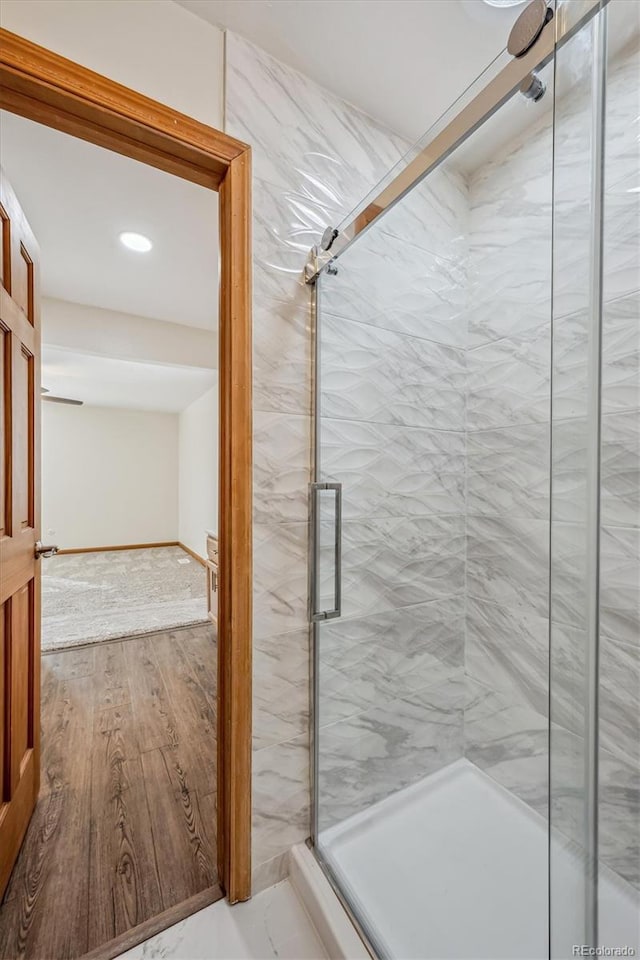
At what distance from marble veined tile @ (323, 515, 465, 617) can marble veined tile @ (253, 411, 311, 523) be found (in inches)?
9.5

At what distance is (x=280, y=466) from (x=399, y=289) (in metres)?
0.86

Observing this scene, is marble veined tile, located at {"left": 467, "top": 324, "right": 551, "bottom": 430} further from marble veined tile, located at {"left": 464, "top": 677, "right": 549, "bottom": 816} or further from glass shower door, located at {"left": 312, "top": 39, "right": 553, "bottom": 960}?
marble veined tile, located at {"left": 464, "top": 677, "right": 549, "bottom": 816}

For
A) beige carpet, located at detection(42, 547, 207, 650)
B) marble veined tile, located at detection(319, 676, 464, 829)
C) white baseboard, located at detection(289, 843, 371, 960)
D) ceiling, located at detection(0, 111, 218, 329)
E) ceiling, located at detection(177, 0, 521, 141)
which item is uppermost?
ceiling, located at detection(0, 111, 218, 329)

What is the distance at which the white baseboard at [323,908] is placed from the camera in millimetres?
1003

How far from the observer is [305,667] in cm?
129

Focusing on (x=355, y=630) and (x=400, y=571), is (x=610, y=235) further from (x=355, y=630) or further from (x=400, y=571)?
(x=355, y=630)

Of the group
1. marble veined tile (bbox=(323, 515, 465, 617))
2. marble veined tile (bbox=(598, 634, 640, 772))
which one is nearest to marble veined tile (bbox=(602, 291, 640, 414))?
marble veined tile (bbox=(598, 634, 640, 772))

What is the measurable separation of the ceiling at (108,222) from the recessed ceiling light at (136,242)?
3cm

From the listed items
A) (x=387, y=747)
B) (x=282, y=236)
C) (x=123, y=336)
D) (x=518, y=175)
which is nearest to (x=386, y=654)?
(x=387, y=747)

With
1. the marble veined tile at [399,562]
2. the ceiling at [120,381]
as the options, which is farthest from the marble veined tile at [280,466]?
the ceiling at [120,381]

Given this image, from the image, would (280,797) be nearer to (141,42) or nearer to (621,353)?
(621,353)

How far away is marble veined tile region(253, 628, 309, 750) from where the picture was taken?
1210 millimetres

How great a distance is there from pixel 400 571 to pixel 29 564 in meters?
1.34

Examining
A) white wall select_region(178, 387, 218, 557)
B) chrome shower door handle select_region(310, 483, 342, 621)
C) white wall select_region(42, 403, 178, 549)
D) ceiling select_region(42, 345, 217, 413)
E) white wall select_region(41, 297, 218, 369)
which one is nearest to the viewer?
chrome shower door handle select_region(310, 483, 342, 621)
